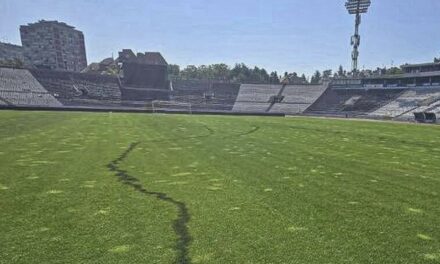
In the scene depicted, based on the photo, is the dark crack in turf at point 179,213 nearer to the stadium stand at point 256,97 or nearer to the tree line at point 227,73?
the stadium stand at point 256,97

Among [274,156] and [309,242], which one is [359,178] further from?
[309,242]

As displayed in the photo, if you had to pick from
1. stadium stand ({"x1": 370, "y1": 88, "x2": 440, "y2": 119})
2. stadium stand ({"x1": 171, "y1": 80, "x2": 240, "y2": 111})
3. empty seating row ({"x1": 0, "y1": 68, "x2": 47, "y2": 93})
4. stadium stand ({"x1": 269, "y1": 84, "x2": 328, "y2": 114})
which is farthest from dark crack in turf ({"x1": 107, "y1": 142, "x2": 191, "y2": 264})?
stadium stand ({"x1": 269, "y1": 84, "x2": 328, "y2": 114})

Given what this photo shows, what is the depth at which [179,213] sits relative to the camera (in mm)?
6648

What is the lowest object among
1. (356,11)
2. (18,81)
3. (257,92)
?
(257,92)

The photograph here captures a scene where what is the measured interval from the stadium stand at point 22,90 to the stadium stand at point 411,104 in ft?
214

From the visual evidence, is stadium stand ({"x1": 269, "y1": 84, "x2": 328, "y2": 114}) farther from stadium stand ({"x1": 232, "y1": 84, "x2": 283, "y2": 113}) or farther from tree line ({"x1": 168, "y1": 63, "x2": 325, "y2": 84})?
tree line ({"x1": 168, "y1": 63, "x2": 325, "y2": 84})

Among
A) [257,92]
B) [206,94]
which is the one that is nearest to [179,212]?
[206,94]

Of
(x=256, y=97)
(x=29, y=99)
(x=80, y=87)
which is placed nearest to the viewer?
(x=29, y=99)

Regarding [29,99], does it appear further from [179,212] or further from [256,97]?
[179,212]

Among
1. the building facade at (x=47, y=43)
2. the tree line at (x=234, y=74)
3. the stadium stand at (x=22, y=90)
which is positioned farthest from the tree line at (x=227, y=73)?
the stadium stand at (x=22, y=90)

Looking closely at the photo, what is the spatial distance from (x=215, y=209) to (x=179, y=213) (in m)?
0.77

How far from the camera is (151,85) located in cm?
8794

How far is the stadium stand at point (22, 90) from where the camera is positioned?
2422 inches

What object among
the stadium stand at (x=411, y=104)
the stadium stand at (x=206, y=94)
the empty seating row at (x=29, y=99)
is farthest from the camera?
the stadium stand at (x=206, y=94)
